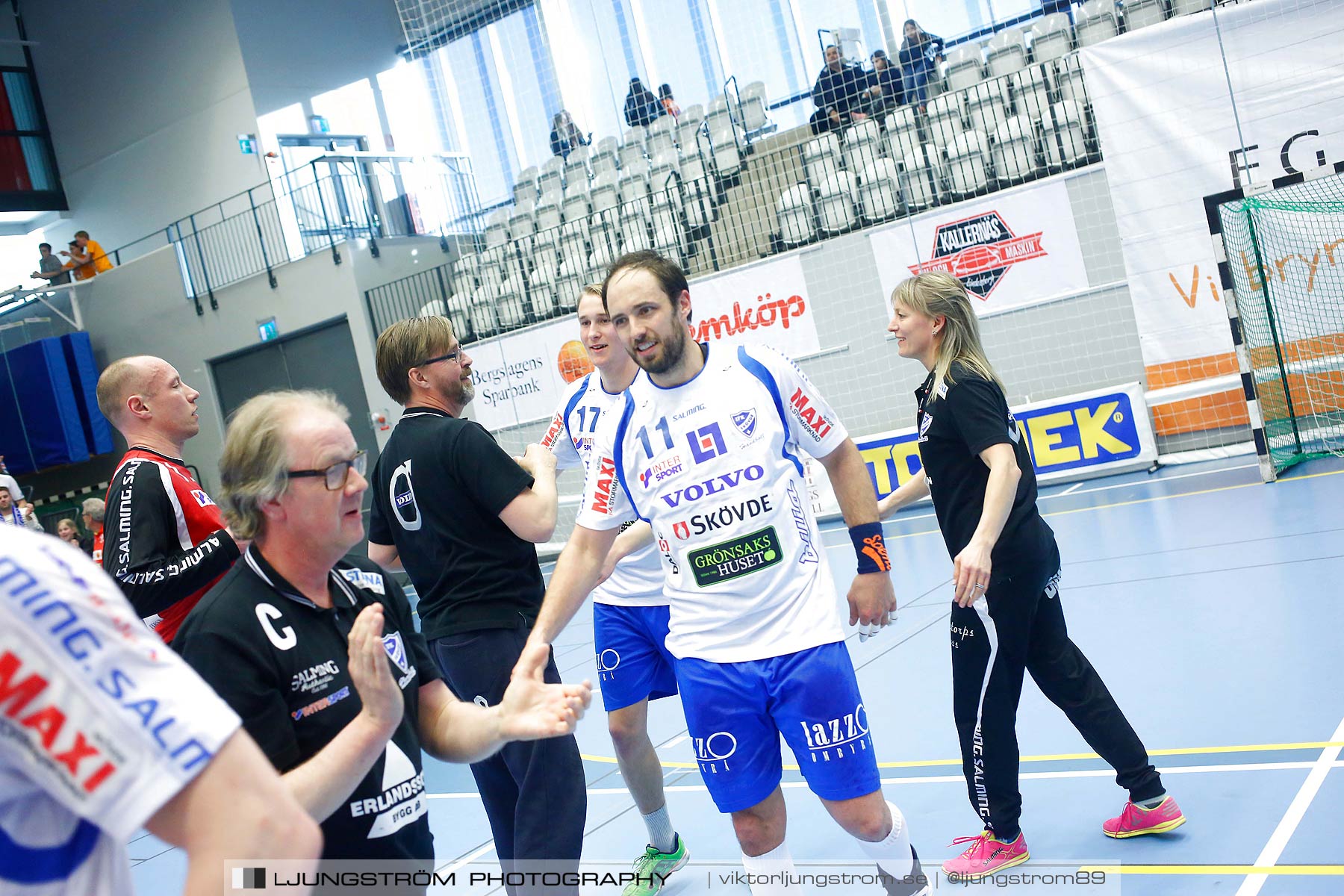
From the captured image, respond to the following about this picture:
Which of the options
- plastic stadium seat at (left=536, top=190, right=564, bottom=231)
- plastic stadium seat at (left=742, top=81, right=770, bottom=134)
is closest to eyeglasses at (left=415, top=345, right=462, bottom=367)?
plastic stadium seat at (left=742, top=81, right=770, bottom=134)

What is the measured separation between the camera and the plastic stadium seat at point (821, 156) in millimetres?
11367

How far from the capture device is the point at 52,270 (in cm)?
1792

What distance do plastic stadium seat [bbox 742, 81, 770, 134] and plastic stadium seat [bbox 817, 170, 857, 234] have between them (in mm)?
2743

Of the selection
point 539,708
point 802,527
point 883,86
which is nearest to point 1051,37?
point 883,86

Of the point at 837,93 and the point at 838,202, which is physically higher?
the point at 837,93

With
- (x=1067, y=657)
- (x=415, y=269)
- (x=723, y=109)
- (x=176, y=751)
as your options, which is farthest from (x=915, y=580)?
(x=415, y=269)

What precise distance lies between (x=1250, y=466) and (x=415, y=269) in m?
11.5

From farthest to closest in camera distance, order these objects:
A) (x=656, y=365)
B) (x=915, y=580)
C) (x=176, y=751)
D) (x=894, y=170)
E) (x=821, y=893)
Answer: (x=894, y=170)
(x=915, y=580)
(x=821, y=893)
(x=656, y=365)
(x=176, y=751)

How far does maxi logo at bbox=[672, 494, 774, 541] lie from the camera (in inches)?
106

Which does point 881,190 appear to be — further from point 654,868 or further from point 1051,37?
point 654,868

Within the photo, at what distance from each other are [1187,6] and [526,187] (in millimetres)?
9684

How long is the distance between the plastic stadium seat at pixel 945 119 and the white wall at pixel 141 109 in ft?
36.8

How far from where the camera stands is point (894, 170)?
10680 mm

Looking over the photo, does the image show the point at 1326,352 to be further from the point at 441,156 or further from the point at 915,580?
the point at 441,156
